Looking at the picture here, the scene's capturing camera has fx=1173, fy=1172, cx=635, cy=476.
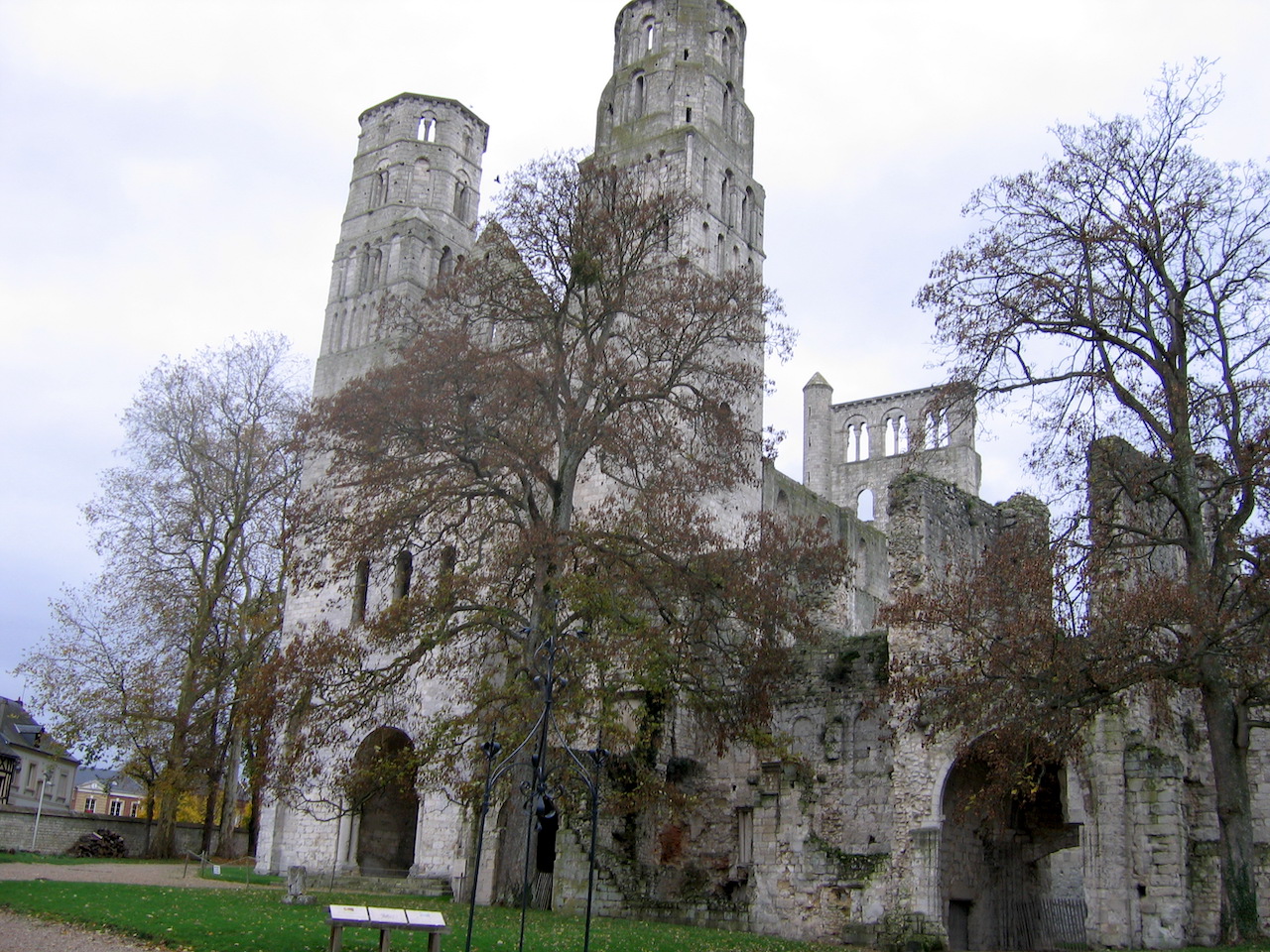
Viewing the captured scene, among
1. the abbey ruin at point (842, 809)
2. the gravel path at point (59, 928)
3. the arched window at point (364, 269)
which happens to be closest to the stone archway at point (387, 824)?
the abbey ruin at point (842, 809)

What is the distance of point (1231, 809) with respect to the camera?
13281 millimetres

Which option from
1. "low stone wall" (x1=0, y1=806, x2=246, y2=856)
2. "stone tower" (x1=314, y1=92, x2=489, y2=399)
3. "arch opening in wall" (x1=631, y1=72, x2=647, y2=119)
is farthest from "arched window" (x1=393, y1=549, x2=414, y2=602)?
"arch opening in wall" (x1=631, y1=72, x2=647, y2=119)

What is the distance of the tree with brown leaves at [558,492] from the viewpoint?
1789 centimetres

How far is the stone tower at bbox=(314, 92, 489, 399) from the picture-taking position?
34.0m

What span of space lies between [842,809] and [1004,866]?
2885mm

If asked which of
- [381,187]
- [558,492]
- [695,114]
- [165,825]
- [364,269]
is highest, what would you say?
[381,187]

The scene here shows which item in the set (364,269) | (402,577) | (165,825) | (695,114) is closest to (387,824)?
(402,577)

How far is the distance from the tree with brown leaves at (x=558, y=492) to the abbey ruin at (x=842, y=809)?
1.73 meters

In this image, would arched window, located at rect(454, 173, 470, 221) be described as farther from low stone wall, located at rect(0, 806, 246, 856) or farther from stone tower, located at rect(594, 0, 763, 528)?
low stone wall, located at rect(0, 806, 246, 856)

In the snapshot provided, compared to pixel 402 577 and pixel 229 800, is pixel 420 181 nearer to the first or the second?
pixel 402 577

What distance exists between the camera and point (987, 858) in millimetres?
19031

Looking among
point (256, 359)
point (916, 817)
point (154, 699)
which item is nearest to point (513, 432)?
point (916, 817)

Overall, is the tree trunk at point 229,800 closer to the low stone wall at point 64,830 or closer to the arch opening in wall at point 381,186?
the low stone wall at point 64,830

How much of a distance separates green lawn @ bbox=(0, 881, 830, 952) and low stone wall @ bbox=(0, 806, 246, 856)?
39.2ft
